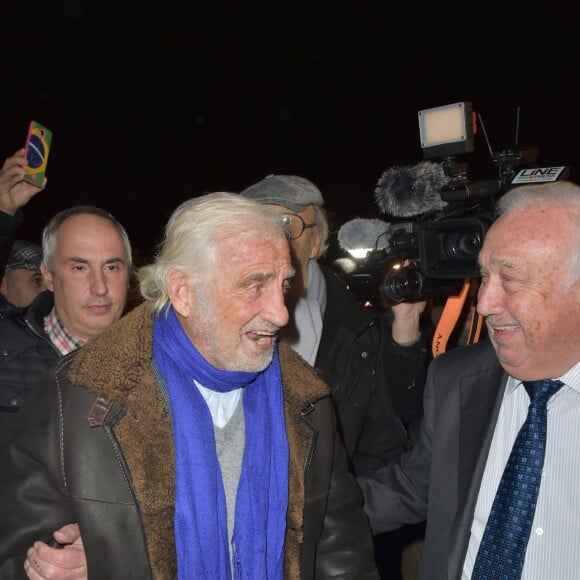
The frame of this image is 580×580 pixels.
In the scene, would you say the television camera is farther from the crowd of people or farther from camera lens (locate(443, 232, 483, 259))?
the crowd of people

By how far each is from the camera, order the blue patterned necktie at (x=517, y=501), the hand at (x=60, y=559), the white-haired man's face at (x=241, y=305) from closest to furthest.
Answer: the hand at (x=60, y=559) → the blue patterned necktie at (x=517, y=501) → the white-haired man's face at (x=241, y=305)

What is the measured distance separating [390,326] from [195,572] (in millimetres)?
1417

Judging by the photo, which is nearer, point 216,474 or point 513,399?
point 216,474

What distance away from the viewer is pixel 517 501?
1.82m

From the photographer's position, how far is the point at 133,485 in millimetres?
1680

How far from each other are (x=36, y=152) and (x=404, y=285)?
1.74 meters

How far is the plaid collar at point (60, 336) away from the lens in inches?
98.6

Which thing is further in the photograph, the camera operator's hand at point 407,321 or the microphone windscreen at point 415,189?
the camera operator's hand at point 407,321

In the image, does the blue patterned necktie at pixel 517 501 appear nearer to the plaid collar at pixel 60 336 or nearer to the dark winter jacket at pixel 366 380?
the dark winter jacket at pixel 366 380

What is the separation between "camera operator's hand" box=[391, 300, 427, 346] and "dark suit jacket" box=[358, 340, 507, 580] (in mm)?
406

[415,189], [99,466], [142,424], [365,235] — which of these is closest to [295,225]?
[365,235]

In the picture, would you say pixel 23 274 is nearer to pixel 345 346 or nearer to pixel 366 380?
pixel 345 346

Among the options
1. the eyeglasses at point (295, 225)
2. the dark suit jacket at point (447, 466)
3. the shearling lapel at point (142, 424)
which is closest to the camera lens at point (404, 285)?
the dark suit jacket at point (447, 466)

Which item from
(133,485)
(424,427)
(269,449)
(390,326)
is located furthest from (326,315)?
(133,485)
